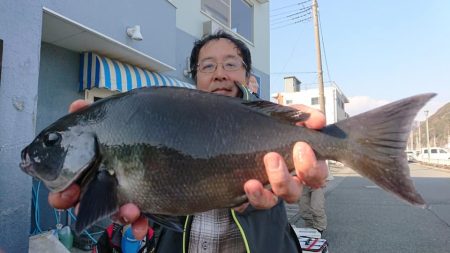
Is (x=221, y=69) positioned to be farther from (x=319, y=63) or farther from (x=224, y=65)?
(x=319, y=63)

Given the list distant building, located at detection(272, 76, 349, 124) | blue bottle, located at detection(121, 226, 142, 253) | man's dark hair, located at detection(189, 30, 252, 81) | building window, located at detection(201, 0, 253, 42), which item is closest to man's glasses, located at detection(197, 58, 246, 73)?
man's dark hair, located at detection(189, 30, 252, 81)

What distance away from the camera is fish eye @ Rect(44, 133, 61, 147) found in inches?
65.1

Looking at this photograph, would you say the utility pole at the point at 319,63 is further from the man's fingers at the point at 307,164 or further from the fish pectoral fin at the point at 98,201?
the fish pectoral fin at the point at 98,201

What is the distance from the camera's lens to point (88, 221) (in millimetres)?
1565

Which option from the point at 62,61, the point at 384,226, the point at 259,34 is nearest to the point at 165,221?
the point at 62,61

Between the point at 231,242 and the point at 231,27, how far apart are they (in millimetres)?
12813

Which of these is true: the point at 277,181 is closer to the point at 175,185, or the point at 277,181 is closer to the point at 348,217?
the point at 175,185

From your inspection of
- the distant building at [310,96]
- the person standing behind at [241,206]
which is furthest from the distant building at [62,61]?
the distant building at [310,96]

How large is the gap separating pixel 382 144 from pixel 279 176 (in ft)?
1.65

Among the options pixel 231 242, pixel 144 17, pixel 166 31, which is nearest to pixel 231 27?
pixel 166 31

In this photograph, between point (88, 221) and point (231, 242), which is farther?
point (231, 242)

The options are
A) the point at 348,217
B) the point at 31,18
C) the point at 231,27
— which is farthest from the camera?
the point at 231,27

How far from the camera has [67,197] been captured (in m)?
1.67

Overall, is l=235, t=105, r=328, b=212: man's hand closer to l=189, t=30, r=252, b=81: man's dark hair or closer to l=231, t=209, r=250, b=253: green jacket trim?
l=231, t=209, r=250, b=253: green jacket trim
